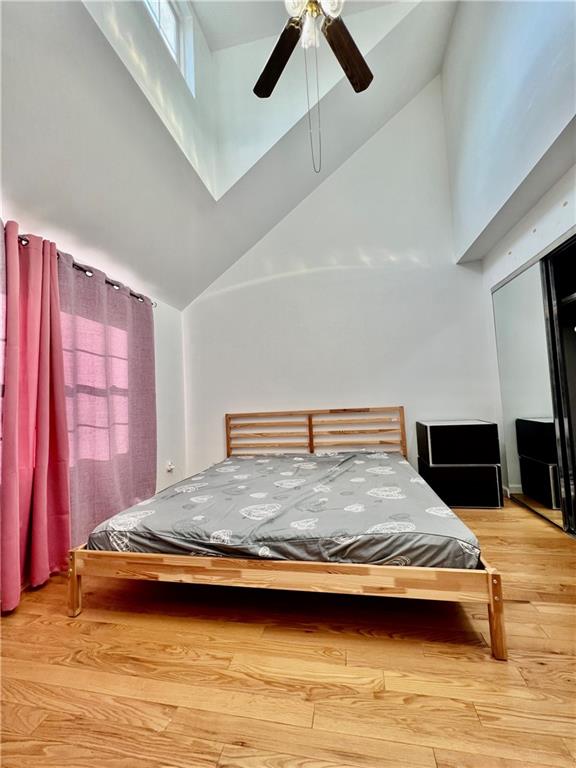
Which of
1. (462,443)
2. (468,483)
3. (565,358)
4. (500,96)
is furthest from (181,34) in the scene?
(468,483)

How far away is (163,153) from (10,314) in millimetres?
1470

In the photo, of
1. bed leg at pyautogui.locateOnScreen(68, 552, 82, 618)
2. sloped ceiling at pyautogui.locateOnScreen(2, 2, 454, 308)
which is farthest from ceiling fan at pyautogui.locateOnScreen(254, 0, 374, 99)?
bed leg at pyautogui.locateOnScreen(68, 552, 82, 618)

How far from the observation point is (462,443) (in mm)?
3000

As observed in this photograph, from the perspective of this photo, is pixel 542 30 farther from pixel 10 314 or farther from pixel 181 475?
pixel 181 475

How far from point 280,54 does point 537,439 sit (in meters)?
3.18

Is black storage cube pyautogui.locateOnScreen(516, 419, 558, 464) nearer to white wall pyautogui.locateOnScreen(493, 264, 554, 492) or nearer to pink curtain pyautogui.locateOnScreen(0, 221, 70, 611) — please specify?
white wall pyautogui.locateOnScreen(493, 264, 554, 492)

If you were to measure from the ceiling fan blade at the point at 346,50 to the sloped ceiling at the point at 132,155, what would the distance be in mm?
1097

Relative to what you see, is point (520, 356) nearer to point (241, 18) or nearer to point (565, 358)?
point (565, 358)

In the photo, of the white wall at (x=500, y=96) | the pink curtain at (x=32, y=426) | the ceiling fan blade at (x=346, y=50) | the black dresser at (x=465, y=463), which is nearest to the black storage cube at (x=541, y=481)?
the black dresser at (x=465, y=463)

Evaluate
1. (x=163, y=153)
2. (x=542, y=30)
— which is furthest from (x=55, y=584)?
(x=542, y=30)

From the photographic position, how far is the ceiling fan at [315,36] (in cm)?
166

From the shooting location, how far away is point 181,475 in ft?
12.4

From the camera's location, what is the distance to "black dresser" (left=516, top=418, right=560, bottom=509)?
247 cm

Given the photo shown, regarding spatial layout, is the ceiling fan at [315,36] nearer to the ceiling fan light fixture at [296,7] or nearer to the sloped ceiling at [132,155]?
the ceiling fan light fixture at [296,7]
